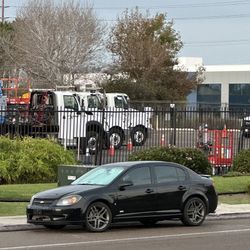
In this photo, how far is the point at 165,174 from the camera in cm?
1599

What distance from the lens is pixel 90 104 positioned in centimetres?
3484

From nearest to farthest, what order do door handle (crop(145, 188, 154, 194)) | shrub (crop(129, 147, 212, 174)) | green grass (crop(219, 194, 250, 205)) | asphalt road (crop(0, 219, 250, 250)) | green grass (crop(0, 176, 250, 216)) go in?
1. asphalt road (crop(0, 219, 250, 250))
2. door handle (crop(145, 188, 154, 194))
3. green grass (crop(0, 176, 250, 216))
4. green grass (crop(219, 194, 250, 205))
5. shrub (crop(129, 147, 212, 174))

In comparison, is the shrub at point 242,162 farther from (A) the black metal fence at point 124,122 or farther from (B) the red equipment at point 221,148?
(A) the black metal fence at point 124,122

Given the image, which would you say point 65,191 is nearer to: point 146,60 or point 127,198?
point 127,198

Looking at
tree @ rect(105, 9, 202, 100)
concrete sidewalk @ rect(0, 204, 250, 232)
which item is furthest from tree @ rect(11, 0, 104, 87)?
concrete sidewalk @ rect(0, 204, 250, 232)

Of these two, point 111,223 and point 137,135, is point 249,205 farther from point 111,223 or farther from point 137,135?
point 137,135

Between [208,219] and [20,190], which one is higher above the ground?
[20,190]

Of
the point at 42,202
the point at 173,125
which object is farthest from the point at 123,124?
the point at 42,202

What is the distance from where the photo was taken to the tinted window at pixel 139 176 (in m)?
15.4

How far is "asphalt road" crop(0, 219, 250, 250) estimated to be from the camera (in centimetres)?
1266

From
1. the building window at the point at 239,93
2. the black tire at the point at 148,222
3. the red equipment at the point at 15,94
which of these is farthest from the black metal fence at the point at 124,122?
the building window at the point at 239,93

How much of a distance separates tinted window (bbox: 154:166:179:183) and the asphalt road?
106 cm

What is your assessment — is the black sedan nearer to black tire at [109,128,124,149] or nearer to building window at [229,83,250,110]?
black tire at [109,128,124,149]

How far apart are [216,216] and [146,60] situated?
1570 inches
